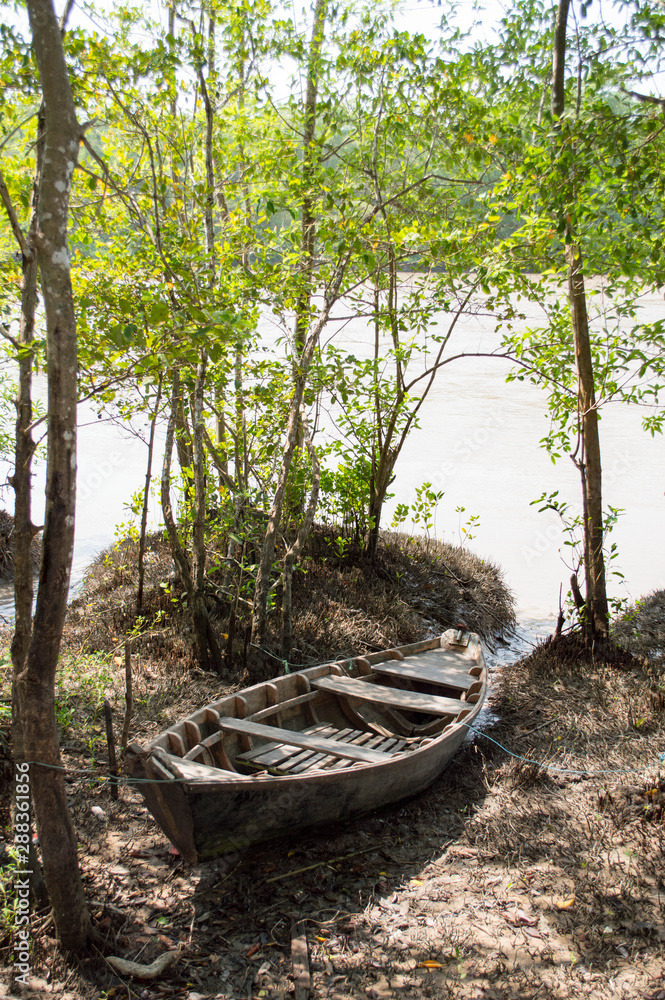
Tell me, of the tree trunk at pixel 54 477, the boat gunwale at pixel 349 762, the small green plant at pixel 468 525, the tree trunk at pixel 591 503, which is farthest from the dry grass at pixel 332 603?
the tree trunk at pixel 54 477

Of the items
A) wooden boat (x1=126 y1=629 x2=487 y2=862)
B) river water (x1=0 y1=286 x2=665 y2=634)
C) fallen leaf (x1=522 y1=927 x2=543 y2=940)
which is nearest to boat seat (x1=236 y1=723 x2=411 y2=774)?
wooden boat (x1=126 y1=629 x2=487 y2=862)

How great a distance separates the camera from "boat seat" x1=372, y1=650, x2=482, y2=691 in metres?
6.23

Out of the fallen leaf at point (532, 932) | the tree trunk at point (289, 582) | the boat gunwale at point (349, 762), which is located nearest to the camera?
the fallen leaf at point (532, 932)

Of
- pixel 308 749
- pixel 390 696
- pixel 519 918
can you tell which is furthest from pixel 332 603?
pixel 519 918

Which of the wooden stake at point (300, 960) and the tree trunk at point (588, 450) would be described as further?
the tree trunk at point (588, 450)

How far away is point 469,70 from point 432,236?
199 cm

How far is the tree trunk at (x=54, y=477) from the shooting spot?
293cm

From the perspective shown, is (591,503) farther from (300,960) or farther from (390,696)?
(300,960)

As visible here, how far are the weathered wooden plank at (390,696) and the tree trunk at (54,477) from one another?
112 inches

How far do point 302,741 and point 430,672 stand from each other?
6.40ft

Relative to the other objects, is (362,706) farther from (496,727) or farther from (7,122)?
(7,122)

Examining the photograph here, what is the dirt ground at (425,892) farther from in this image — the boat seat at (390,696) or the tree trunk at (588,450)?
the tree trunk at (588,450)

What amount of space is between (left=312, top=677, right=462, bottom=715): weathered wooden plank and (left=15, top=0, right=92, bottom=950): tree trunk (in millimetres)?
2844

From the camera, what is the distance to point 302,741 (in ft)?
15.8
